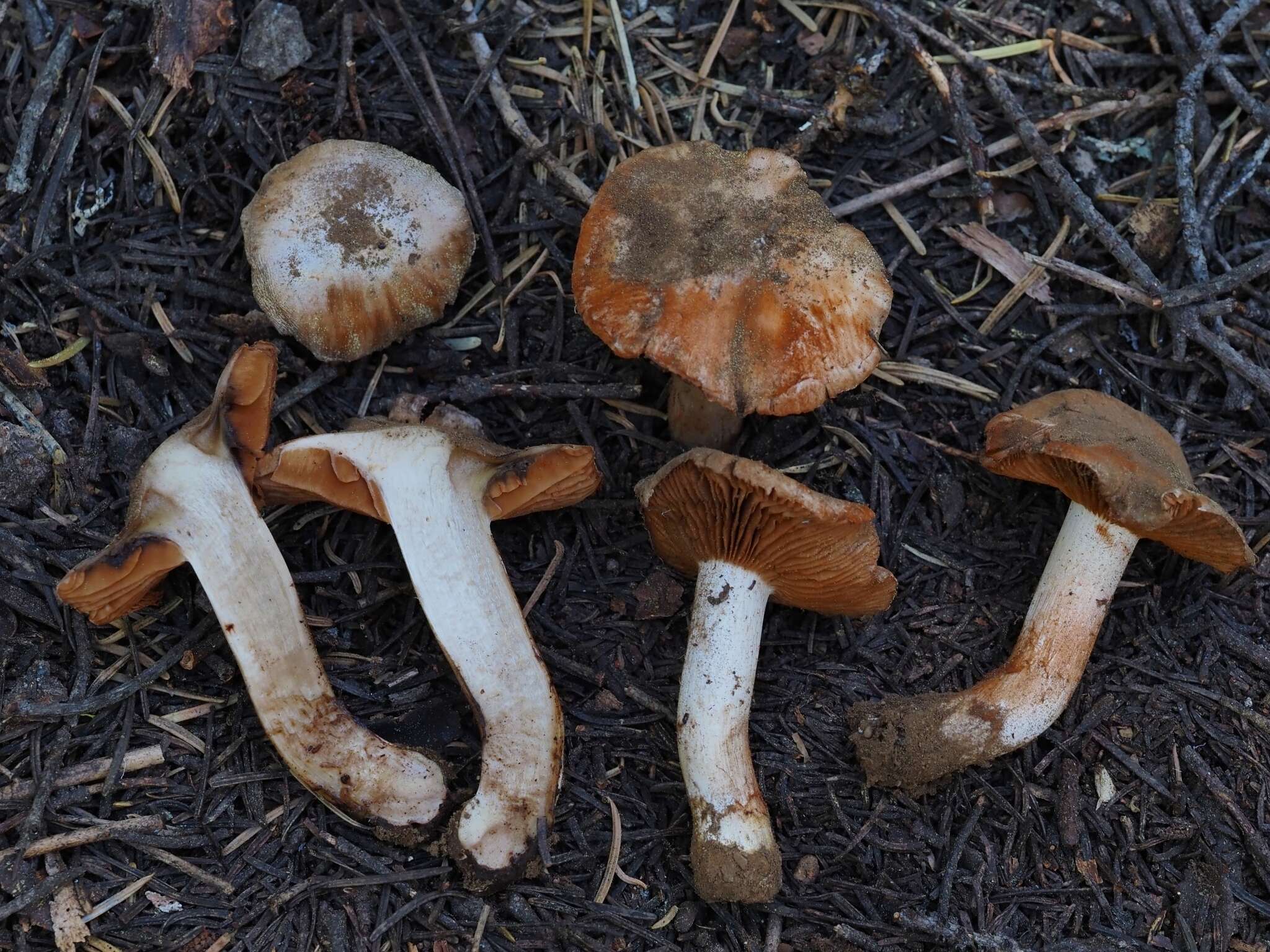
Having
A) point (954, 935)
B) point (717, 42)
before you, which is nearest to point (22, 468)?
point (717, 42)

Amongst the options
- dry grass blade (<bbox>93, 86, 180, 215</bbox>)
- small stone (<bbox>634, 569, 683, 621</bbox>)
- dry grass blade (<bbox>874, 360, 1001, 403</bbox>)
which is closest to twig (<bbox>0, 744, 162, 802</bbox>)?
small stone (<bbox>634, 569, 683, 621</bbox>)

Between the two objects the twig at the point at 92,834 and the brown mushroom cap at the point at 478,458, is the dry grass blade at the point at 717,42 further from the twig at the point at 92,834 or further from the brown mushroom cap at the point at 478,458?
the twig at the point at 92,834

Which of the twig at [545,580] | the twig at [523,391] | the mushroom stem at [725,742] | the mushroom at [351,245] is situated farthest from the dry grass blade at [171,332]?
the mushroom stem at [725,742]

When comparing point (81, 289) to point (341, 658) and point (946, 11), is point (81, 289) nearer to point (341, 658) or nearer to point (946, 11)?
point (341, 658)

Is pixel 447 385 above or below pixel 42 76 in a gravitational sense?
below

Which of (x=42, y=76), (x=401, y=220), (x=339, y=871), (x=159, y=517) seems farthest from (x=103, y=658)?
(x=42, y=76)

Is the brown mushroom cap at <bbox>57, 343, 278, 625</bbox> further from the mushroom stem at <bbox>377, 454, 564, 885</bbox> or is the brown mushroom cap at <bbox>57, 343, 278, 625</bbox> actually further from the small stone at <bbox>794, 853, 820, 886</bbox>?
the small stone at <bbox>794, 853, 820, 886</bbox>
